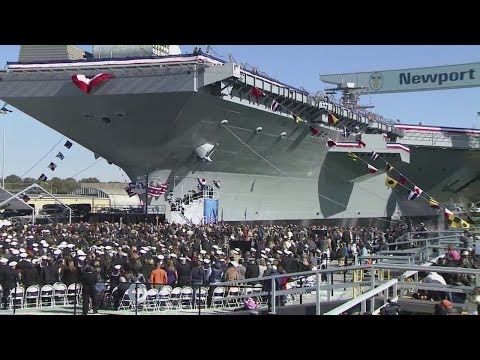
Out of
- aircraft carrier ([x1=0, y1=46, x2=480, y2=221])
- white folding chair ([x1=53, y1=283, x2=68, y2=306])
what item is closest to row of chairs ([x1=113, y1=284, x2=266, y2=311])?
white folding chair ([x1=53, y1=283, x2=68, y2=306])

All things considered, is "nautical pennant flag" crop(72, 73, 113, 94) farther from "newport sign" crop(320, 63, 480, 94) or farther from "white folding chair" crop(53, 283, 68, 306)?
"newport sign" crop(320, 63, 480, 94)

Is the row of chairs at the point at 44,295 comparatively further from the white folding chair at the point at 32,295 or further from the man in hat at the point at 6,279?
the man in hat at the point at 6,279

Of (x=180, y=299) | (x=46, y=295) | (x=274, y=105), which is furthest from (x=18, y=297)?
(x=274, y=105)

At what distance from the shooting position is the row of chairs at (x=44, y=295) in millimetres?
11180

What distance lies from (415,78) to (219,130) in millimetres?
37420

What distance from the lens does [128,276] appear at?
11781mm

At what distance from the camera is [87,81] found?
29.0m

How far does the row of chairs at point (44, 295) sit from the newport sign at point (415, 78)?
4883 centimetres

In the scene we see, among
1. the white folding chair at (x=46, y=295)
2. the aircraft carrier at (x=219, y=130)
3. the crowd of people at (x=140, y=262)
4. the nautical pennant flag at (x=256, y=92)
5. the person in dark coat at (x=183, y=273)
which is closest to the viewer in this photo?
the white folding chair at (x=46, y=295)

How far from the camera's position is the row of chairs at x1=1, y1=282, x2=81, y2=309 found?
11.2 metres

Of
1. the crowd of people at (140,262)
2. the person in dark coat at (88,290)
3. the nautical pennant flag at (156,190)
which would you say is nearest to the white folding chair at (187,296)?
the crowd of people at (140,262)

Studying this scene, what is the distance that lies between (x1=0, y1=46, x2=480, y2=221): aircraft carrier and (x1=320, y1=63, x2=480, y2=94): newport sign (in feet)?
51.5

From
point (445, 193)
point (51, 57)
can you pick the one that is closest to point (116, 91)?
point (51, 57)

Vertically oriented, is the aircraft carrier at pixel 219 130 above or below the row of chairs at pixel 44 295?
above
